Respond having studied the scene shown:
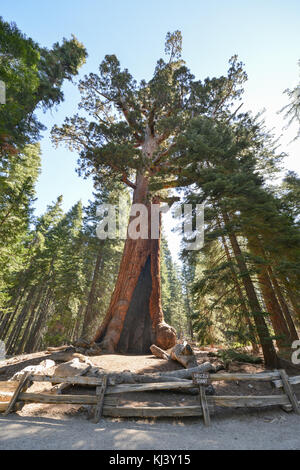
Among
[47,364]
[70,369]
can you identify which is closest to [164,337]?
[70,369]

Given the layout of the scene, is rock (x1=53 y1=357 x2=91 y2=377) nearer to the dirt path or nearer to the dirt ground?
the dirt ground

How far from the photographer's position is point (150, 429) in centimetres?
379

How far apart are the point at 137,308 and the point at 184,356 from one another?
11.4 feet

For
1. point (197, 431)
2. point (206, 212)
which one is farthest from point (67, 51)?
point (197, 431)

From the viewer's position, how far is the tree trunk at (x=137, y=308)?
9383mm

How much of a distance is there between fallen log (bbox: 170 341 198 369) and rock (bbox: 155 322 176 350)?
1340 millimetres

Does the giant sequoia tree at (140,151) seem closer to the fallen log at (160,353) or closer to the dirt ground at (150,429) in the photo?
the fallen log at (160,353)

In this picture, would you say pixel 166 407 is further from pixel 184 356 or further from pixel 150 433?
pixel 184 356

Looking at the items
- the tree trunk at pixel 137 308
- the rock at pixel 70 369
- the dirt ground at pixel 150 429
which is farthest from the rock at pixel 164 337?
the rock at pixel 70 369

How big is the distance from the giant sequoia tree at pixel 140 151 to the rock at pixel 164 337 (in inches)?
1.7

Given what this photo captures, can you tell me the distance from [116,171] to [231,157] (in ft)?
22.9

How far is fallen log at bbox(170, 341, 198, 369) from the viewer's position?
7.18 meters

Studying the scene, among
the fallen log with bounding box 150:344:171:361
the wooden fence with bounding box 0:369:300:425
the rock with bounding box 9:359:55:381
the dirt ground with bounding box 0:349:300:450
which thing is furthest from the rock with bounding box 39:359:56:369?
the fallen log with bounding box 150:344:171:361
